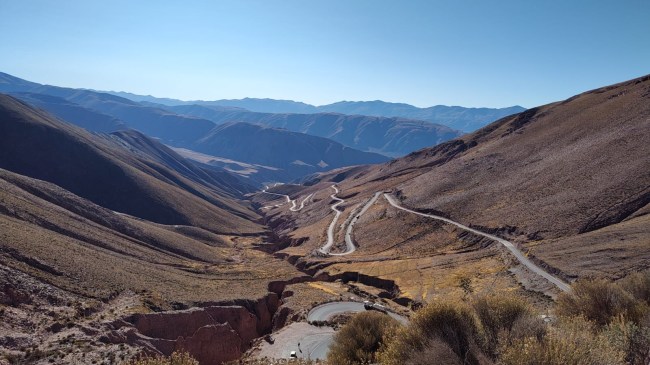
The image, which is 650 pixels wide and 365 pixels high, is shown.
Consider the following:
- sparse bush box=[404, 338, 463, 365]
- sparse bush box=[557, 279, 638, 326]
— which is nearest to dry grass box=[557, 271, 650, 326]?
sparse bush box=[557, 279, 638, 326]

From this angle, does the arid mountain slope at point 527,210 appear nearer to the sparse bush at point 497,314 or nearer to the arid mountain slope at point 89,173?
the sparse bush at point 497,314

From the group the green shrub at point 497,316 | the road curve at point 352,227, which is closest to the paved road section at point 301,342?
the green shrub at point 497,316

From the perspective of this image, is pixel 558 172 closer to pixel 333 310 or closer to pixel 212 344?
pixel 333 310

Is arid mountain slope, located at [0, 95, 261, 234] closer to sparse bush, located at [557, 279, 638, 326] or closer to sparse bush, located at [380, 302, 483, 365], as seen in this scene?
sparse bush, located at [557, 279, 638, 326]

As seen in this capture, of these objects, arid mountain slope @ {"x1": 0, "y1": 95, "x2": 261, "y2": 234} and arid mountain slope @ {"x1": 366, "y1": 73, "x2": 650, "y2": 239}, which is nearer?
arid mountain slope @ {"x1": 366, "y1": 73, "x2": 650, "y2": 239}

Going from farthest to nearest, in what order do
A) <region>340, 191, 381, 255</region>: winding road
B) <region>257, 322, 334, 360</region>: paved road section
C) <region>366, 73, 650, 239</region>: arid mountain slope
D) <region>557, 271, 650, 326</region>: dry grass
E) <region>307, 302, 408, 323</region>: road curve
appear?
<region>340, 191, 381, 255</region>: winding road < <region>366, 73, 650, 239</region>: arid mountain slope < <region>307, 302, 408, 323</region>: road curve < <region>257, 322, 334, 360</region>: paved road section < <region>557, 271, 650, 326</region>: dry grass

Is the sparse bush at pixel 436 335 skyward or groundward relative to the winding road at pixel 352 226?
skyward
